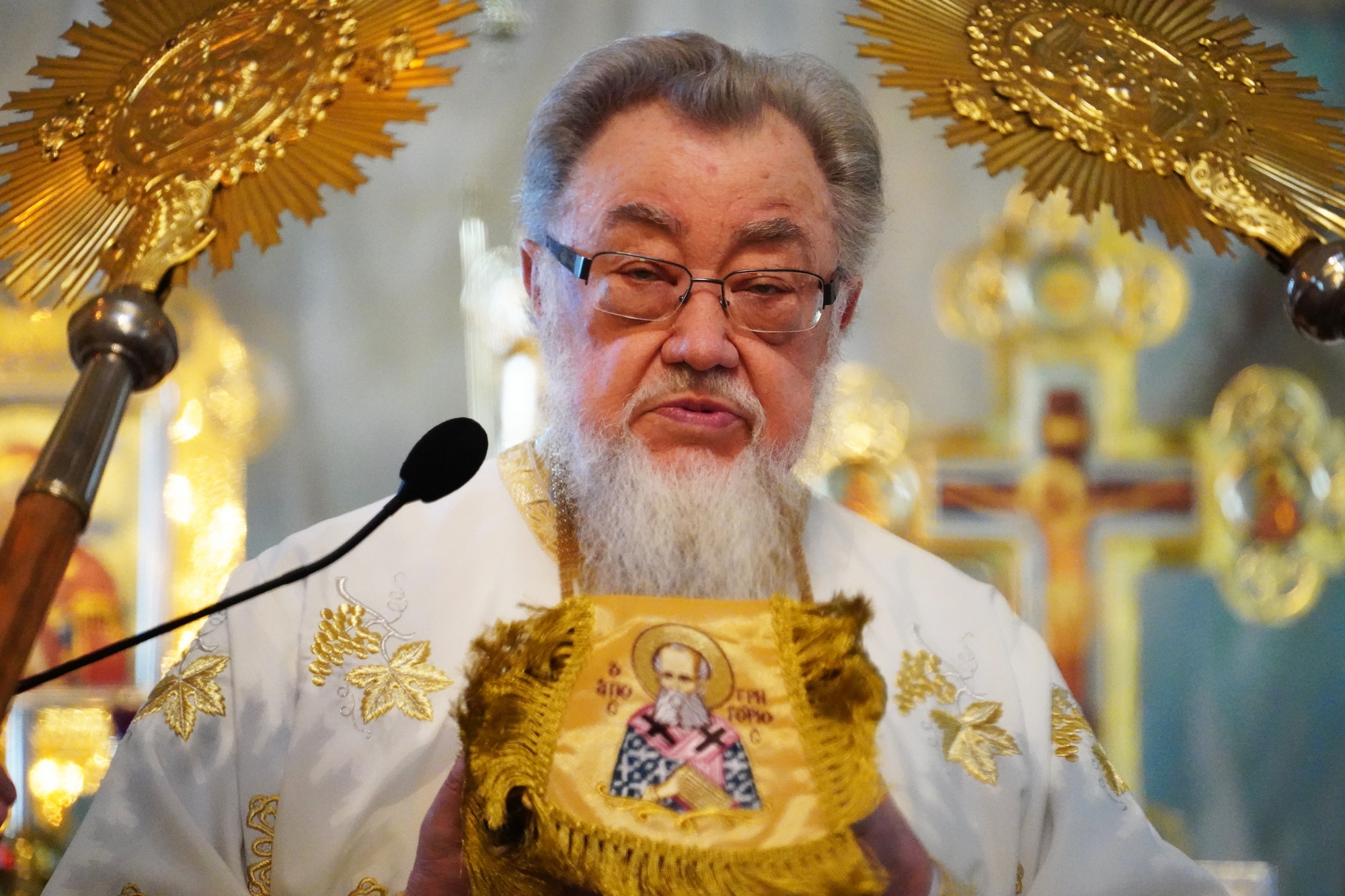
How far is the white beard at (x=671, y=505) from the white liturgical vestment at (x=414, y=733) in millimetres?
106

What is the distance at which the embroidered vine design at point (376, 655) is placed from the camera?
1868 millimetres

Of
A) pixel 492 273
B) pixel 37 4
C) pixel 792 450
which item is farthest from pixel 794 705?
pixel 37 4

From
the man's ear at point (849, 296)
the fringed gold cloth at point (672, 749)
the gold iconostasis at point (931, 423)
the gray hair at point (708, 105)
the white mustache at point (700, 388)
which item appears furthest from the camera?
the gold iconostasis at point (931, 423)

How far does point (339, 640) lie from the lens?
1.93 metres

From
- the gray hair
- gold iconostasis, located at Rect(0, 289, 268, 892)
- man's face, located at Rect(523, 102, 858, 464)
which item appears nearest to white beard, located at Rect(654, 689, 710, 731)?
man's face, located at Rect(523, 102, 858, 464)

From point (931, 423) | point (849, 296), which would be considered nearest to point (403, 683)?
point (849, 296)

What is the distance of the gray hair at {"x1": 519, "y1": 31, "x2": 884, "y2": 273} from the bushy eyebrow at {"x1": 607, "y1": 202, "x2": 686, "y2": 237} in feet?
0.47

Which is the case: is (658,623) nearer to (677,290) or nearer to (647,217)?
(677,290)

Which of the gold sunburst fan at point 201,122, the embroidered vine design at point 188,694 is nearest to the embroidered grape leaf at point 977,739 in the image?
the embroidered vine design at point 188,694

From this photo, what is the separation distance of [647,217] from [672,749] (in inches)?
31.2

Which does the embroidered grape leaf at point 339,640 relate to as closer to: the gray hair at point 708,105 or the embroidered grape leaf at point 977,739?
the gray hair at point 708,105

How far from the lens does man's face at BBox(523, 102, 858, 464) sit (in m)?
1.97

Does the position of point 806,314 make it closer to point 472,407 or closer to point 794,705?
point 794,705

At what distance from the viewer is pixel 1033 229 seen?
3.67 m
